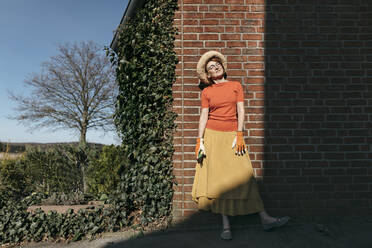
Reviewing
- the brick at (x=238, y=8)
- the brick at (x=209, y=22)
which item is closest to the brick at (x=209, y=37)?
the brick at (x=209, y=22)

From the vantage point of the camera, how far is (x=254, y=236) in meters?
3.32

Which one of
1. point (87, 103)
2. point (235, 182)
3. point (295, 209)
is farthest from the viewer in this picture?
point (87, 103)

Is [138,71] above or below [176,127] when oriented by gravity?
above

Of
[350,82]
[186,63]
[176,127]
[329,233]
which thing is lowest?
[329,233]

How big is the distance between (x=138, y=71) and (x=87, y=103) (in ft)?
47.5

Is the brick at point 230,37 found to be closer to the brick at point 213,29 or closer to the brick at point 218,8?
the brick at point 213,29

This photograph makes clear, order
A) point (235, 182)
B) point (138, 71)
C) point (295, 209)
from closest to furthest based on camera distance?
point (235, 182) < point (295, 209) < point (138, 71)

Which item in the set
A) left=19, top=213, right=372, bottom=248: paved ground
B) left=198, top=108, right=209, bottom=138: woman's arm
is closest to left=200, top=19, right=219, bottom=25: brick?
left=198, top=108, right=209, bottom=138: woman's arm

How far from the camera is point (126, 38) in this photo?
4090 mm

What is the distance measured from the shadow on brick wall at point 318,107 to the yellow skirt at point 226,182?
57 cm

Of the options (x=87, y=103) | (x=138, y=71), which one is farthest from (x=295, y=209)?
(x=87, y=103)

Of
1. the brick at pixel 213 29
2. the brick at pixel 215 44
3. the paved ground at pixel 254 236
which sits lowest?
the paved ground at pixel 254 236

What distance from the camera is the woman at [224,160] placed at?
3193 millimetres

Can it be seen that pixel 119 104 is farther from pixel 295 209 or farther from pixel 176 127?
pixel 295 209
